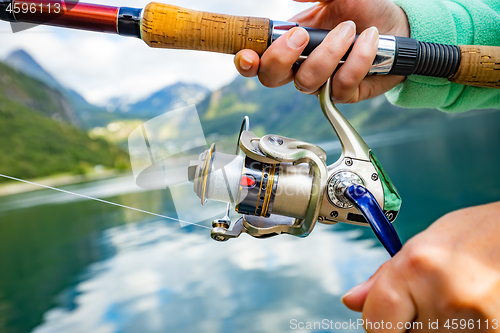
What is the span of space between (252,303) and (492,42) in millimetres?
6104

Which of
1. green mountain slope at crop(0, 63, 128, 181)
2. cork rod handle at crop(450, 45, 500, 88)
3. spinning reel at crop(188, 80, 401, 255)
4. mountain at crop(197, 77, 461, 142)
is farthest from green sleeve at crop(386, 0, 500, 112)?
mountain at crop(197, 77, 461, 142)

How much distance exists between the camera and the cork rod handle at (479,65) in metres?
1.45

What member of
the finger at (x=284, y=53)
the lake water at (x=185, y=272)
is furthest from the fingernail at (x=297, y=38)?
the lake water at (x=185, y=272)

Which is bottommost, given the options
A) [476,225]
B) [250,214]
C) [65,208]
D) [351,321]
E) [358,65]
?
[65,208]

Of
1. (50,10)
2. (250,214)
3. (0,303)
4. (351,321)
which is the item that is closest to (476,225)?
(250,214)

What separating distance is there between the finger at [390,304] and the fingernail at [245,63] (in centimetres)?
98

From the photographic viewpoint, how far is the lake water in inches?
255

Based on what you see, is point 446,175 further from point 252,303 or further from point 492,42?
point 492,42

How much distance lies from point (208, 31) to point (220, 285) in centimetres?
686

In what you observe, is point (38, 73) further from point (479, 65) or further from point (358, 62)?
point (479, 65)

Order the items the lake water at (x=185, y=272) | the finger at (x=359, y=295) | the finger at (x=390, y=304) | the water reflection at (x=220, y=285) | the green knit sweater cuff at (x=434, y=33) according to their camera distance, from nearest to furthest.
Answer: the finger at (x=390, y=304), the finger at (x=359, y=295), the green knit sweater cuff at (x=434, y=33), the water reflection at (x=220, y=285), the lake water at (x=185, y=272)

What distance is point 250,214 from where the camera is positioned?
118 cm

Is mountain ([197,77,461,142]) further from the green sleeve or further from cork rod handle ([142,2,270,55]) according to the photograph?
cork rod handle ([142,2,270,55])

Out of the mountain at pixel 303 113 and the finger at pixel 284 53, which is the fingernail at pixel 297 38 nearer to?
the finger at pixel 284 53
